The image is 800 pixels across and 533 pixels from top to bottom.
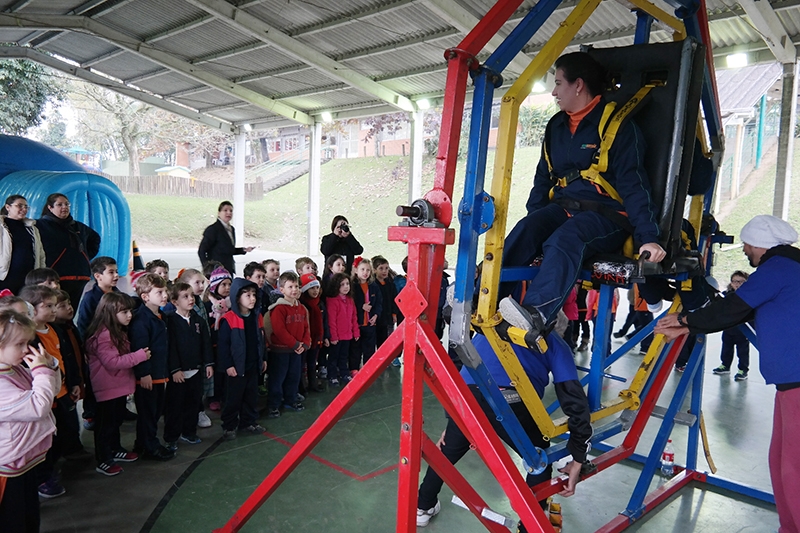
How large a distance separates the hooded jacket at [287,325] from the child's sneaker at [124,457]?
151cm

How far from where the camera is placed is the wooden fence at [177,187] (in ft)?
104

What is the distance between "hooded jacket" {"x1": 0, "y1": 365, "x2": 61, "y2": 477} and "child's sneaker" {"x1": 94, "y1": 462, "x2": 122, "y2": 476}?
4.16 feet

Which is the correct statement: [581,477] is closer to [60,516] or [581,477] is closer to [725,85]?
[60,516]

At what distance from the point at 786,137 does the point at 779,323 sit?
7.92 meters

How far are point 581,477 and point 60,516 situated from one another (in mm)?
3111

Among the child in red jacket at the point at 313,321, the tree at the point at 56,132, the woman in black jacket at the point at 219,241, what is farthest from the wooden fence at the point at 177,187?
the child in red jacket at the point at 313,321

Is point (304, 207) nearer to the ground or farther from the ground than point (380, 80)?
nearer to the ground

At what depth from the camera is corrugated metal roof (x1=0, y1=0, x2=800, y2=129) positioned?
365 inches

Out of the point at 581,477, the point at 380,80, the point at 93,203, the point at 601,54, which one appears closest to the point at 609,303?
the point at 581,477

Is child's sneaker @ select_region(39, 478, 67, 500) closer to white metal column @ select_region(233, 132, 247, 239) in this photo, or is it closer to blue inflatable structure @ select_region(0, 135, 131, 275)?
blue inflatable structure @ select_region(0, 135, 131, 275)

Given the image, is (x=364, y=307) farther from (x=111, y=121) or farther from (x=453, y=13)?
(x=111, y=121)

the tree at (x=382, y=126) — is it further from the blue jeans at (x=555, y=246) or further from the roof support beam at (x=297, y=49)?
the blue jeans at (x=555, y=246)

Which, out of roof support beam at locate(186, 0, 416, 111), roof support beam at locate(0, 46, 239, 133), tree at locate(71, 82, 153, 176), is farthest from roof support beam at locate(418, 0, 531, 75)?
tree at locate(71, 82, 153, 176)

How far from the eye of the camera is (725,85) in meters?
23.2
